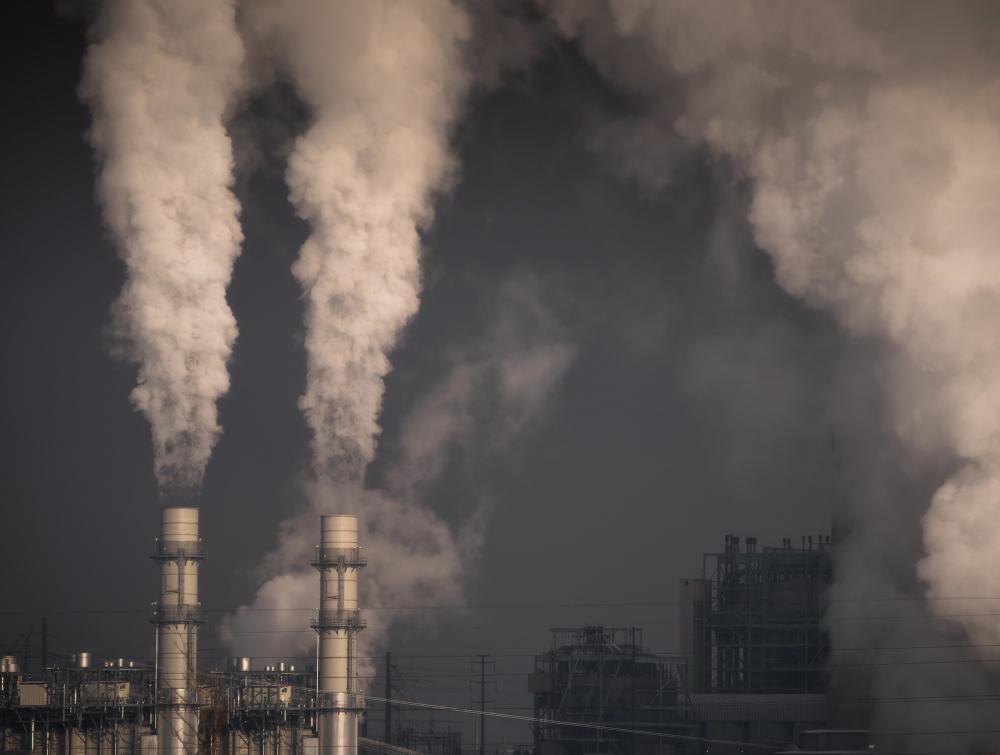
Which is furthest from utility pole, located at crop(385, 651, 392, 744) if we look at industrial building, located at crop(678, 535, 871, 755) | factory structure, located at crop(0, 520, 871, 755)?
industrial building, located at crop(678, 535, 871, 755)

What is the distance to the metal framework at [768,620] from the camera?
93.4 m

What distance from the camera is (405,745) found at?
102 meters

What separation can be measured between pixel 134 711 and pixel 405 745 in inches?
983

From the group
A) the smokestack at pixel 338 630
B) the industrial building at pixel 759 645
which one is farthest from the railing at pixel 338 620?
the industrial building at pixel 759 645

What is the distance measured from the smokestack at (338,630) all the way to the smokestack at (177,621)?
573 centimetres

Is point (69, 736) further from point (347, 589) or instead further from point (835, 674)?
point (835, 674)

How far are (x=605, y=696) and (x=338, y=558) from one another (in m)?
19.6

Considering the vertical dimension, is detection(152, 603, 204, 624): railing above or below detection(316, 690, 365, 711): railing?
above

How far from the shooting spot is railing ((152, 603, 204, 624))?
78.2 m

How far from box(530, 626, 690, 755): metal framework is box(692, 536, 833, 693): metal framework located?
5.27 meters

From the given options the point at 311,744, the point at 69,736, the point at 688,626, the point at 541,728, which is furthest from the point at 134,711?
the point at 688,626

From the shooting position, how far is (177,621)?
78.1m

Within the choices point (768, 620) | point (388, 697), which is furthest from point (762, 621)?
point (388, 697)

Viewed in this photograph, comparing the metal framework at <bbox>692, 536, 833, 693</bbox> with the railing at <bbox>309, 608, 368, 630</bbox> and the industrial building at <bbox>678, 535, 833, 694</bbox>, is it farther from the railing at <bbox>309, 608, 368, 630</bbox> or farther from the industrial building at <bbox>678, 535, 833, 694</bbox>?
the railing at <bbox>309, 608, 368, 630</bbox>
